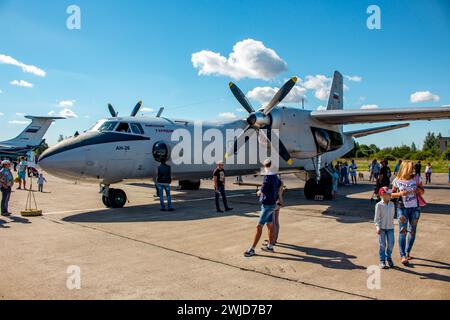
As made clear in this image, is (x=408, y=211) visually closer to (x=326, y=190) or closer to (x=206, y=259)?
(x=206, y=259)

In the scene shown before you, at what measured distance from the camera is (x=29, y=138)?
4850 centimetres

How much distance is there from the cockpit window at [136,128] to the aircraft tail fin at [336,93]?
1106cm

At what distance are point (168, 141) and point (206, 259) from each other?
8.70 meters

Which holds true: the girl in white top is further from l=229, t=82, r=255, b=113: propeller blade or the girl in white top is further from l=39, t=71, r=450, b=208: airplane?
l=229, t=82, r=255, b=113: propeller blade

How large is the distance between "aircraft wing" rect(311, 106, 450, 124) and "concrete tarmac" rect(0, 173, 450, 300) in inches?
153

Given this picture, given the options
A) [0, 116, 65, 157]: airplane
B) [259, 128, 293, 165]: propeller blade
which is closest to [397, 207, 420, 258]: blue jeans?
[259, 128, 293, 165]: propeller blade

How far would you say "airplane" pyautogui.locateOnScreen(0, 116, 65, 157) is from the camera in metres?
47.5

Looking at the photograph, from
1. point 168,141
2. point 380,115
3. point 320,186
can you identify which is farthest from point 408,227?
point 168,141

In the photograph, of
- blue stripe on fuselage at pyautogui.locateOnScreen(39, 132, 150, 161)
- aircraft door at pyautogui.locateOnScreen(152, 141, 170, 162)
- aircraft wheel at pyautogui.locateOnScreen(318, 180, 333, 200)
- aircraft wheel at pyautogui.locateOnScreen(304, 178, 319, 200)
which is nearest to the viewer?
blue stripe on fuselage at pyautogui.locateOnScreen(39, 132, 150, 161)

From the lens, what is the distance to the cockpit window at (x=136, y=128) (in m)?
13.4

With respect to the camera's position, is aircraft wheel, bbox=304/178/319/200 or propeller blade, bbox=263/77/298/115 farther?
aircraft wheel, bbox=304/178/319/200

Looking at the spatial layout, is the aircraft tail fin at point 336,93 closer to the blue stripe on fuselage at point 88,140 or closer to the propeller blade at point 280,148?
the propeller blade at point 280,148
